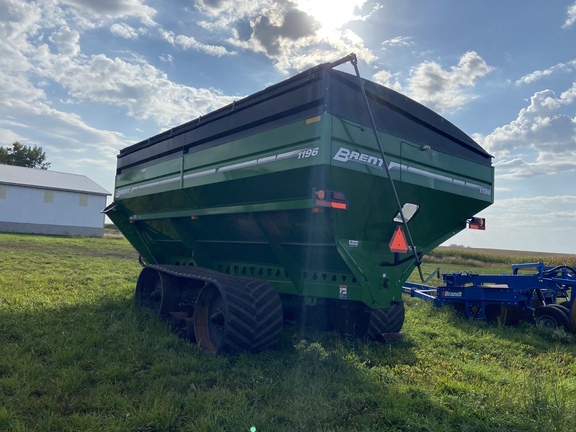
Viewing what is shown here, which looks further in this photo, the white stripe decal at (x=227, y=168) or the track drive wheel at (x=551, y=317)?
the track drive wheel at (x=551, y=317)

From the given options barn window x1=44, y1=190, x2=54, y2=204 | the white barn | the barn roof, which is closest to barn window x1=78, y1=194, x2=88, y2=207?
the white barn

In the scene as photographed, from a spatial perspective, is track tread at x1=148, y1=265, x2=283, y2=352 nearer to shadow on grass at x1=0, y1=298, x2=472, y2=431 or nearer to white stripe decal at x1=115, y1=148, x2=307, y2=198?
shadow on grass at x1=0, y1=298, x2=472, y2=431

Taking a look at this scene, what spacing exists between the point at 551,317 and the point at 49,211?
107 feet

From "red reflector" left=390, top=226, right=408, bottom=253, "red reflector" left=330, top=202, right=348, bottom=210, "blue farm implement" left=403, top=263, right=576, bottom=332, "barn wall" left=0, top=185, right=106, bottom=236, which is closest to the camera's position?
"red reflector" left=330, top=202, right=348, bottom=210

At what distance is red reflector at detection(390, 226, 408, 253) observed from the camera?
4.79 meters

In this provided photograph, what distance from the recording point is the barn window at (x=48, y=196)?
31.6m

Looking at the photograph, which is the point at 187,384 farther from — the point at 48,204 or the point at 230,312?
the point at 48,204

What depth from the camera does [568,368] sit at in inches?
194

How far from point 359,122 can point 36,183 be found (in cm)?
3301

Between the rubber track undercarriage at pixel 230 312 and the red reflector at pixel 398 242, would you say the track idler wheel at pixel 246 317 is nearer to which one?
the rubber track undercarriage at pixel 230 312

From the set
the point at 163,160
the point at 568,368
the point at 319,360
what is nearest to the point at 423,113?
the point at 319,360

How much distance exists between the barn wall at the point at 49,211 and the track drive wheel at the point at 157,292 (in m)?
27.7

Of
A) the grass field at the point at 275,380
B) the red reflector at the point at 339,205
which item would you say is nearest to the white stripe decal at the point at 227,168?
the red reflector at the point at 339,205

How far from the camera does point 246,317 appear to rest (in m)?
4.60
